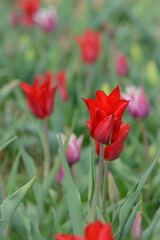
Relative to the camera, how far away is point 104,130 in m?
0.85

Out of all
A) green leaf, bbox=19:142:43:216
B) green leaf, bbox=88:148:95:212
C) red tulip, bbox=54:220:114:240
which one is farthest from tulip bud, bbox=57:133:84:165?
red tulip, bbox=54:220:114:240

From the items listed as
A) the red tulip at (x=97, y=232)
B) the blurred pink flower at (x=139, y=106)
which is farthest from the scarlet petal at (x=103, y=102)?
the blurred pink flower at (x=139, y=106)

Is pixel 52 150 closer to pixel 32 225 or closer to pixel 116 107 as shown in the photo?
pixel 32 225

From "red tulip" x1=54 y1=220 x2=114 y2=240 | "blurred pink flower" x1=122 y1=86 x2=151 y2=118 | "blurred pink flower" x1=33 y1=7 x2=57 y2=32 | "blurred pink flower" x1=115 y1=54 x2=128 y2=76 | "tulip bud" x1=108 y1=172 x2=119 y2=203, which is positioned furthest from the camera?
"blurred pink flower" x1=33 y1=7 x2=57 y2=32

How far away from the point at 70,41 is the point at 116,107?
7.96 ft

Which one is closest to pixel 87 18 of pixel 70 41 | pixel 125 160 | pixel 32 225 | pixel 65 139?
pixel 70 41

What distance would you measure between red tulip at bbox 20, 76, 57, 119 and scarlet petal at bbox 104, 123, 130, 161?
16.3 inches

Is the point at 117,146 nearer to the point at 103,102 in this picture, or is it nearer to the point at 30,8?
the point at 103,102

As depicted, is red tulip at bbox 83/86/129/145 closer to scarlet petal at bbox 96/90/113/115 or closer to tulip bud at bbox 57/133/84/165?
scarlet petal at bbox 96/90/113/115

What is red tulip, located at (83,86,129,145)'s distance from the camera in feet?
2.79

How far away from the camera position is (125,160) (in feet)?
5.50

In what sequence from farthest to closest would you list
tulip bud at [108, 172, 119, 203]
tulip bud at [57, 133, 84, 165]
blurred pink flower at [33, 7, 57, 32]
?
blurred pink flower at [33, 7, 57, 32], tulip bud at [57, 133, 84, 165], tulip bud at [108, 172, 119, 203]

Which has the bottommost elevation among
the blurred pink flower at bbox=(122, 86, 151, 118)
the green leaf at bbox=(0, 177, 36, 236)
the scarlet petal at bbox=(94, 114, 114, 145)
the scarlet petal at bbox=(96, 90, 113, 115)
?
the blurred pink flower at bbox=(122, 86, 151, 118)

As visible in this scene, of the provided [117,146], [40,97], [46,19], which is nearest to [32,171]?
[40,97]
